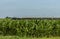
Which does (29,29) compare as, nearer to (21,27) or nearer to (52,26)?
(21,27)

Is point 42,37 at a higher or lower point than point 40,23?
lower

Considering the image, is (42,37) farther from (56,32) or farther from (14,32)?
(14,32)

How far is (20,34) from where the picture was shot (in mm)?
13320

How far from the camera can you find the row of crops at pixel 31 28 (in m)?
13.6

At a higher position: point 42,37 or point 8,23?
point 8,23

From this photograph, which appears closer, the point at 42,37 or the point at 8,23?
the point at 42,37

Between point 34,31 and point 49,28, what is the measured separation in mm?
1150

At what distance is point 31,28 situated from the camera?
13.7 meters

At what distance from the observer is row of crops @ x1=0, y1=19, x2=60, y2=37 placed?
44.5 ft

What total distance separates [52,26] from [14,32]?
2937mm

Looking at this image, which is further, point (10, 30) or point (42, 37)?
point (10, 30)

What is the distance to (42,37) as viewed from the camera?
43.5 ft

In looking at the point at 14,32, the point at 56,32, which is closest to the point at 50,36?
the point at 56,32

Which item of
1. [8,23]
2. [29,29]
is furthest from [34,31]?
[8,23]
